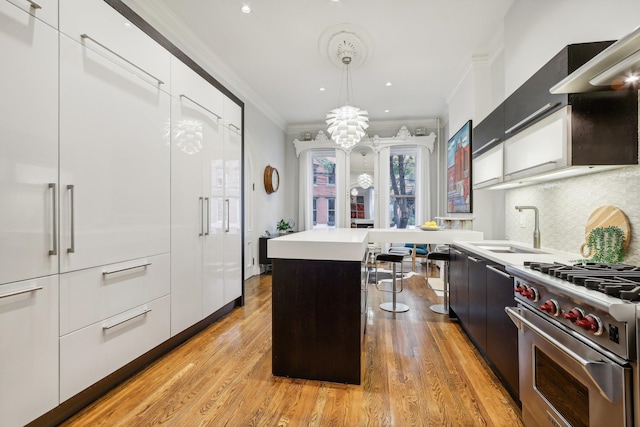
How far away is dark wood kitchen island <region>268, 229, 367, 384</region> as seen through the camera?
1.99 metres

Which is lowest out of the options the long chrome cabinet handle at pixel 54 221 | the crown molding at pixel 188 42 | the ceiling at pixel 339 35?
the long chrome cabinet handle at pixel 54 221

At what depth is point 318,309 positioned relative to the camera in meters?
2.04

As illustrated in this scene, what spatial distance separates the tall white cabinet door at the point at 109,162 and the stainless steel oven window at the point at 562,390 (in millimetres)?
2348

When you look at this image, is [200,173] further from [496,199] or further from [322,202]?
[322,202]

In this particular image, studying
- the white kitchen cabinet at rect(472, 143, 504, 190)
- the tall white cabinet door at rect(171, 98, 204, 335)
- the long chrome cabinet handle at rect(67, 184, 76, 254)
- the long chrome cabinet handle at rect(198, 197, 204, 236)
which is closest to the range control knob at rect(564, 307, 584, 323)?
the white kitchen cabinet at rect(472, 143, 504, 190)

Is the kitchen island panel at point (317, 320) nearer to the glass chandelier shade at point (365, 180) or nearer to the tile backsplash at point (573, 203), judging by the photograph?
the tile backsplash at point (573, 203)

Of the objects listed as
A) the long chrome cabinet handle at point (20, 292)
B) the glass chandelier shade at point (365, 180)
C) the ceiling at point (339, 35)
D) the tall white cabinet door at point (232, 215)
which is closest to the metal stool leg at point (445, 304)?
the tall white cabinet door at point (232, 215)

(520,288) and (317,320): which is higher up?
(520,288)

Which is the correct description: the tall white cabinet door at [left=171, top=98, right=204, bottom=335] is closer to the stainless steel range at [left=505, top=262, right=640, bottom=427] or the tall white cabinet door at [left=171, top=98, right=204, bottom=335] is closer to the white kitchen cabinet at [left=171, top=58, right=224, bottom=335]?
the white kitchen cabinet at [left=171, top=58, right=224, bottom=335]

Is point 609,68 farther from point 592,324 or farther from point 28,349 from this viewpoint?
point 28,349

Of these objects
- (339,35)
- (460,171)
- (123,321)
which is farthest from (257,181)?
(123,321)

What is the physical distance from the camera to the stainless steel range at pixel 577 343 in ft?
3.12

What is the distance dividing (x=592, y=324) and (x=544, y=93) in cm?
141

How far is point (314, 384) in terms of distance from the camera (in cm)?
201
